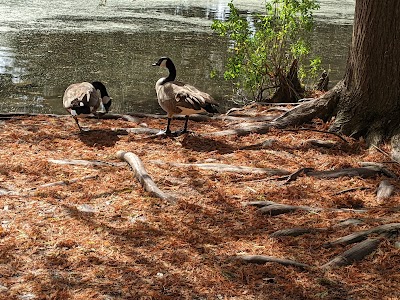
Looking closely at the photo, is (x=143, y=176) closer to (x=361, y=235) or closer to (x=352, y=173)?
(x=352, y=173)

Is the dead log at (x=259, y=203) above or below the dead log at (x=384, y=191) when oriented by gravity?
below

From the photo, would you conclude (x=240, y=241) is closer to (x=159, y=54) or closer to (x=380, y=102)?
(x=380, y=102)

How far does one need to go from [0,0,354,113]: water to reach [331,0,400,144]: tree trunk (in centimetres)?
642

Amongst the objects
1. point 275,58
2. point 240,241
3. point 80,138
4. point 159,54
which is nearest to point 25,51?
point 159,54

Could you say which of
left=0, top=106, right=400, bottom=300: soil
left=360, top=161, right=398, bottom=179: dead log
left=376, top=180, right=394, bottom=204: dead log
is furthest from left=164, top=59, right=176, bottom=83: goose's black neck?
left=376, top=180, right=394, bottom=204: dead log

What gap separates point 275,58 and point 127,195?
7275mm

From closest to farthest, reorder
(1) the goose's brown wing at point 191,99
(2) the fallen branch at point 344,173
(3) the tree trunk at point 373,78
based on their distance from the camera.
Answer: (2) the fallen branch at point 344,173 → (3) the tree trunk at point 373,78 → (1) the goose's brown wing at point 191,99

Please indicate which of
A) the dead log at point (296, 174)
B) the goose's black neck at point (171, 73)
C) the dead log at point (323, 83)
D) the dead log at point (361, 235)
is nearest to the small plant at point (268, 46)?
the dead log at point (323, 83)

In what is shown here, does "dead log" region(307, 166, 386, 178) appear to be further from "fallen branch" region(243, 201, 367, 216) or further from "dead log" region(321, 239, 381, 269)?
"dead log" region(321, 239, 381, 269)

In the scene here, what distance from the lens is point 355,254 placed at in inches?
165

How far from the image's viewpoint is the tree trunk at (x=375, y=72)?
7086mm

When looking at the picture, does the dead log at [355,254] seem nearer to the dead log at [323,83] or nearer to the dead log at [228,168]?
the dead log at [228,168]

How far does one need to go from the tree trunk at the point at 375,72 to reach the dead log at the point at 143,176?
313 centimetres

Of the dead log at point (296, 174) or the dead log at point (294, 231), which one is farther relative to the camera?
the dead log at point (296, 174)
